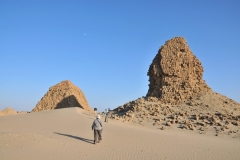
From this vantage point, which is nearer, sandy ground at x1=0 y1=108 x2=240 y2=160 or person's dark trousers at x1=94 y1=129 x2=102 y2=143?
sandy ground at x1=0 y1=108 x2=240 y2=160

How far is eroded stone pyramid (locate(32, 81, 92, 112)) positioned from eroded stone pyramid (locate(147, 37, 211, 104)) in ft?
43.3

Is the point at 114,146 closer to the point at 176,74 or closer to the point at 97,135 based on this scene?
the point at 97,135

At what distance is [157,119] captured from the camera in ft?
63.1

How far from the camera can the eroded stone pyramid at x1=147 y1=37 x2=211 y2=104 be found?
22016 mm

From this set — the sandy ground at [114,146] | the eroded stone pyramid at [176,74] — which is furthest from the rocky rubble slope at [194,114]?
the sandy ground at [114,146]

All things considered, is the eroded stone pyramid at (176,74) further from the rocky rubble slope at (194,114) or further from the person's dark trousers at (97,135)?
the person's dark trousers at (97,135)

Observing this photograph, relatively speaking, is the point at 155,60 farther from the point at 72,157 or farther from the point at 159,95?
the point at 72,157

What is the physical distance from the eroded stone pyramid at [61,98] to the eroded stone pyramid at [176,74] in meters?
13.2

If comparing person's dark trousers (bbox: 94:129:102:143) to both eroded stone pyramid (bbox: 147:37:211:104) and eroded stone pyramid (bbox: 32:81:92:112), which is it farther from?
eroded stone pyramid (bbox: 32:81:92:112)

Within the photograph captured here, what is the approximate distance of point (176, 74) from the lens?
22.3m

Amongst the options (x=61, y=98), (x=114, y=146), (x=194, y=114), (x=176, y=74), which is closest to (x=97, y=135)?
(x=114, y=146)

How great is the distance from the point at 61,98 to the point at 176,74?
1772cm

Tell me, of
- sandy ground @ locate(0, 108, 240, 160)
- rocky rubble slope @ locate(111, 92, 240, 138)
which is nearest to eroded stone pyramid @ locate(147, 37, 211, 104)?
rocky rubble slope @ locate(111, 92, 240, 138)

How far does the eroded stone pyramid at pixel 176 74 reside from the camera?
72.2ft
